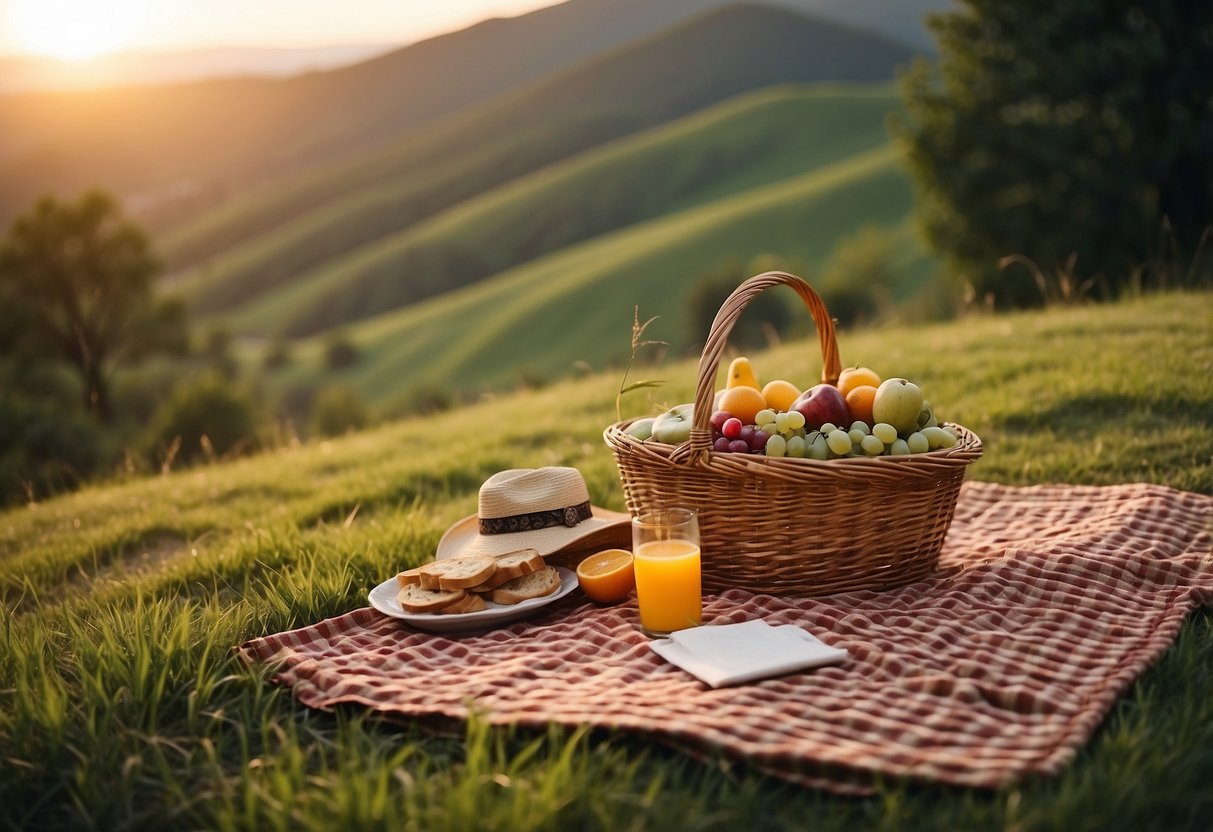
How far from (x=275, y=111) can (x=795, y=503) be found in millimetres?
150996

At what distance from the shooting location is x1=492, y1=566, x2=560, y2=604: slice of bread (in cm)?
327

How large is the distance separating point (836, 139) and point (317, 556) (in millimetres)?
66435

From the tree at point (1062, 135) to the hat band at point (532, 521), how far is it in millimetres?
15794

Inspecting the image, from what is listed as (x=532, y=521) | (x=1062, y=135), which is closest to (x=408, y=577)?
(x=532, y=521)

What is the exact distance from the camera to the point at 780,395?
12.3 feet

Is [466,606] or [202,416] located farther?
[202,416]

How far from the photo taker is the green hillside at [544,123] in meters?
89.8

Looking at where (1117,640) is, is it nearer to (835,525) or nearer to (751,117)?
(835,525)

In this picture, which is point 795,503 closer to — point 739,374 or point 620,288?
point 739,374

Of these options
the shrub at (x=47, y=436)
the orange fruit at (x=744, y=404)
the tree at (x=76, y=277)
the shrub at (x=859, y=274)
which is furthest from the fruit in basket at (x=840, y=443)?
the shrub at (x=859, y=274)

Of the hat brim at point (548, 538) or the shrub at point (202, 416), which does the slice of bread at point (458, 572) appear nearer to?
the hat brim at point (548, 538)

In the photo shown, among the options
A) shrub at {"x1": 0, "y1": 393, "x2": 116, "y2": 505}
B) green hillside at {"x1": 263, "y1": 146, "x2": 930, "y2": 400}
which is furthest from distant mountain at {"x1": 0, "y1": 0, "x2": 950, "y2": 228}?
shrub at {"x1": 0, "y1": 393, "x2": 116, "y2": 505}

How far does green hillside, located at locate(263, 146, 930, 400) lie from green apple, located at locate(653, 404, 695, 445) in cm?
3770

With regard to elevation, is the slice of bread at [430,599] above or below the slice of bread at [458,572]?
below
